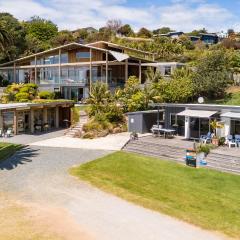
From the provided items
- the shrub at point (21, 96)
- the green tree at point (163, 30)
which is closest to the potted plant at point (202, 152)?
the shrub at point (21, 96)

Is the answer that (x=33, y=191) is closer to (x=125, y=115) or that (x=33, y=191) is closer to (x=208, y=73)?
Answer: (x=125, y=115)

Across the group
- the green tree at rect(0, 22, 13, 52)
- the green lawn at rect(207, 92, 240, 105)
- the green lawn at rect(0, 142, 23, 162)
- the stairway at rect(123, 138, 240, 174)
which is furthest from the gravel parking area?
the green lawn at rect(207, 92, 240, 105)

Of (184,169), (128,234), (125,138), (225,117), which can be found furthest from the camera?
(125,138)

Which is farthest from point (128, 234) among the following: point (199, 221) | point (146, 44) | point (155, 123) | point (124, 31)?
point (124, 31)

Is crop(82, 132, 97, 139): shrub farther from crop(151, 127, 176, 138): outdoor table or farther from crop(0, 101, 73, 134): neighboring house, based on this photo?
crop(0, 101, 73, 134): neighboring house

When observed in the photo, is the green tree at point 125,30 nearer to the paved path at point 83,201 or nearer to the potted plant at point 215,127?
the potted plant at point 215,127

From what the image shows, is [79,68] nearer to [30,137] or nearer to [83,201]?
[30,137]

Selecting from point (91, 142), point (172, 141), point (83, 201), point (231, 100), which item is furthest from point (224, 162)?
point (231, 100)
